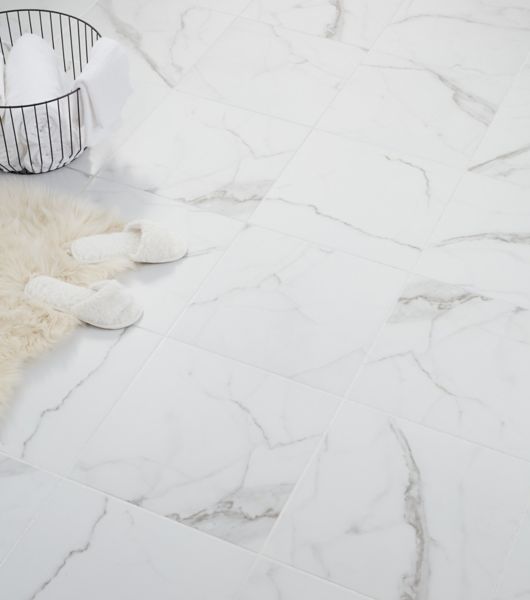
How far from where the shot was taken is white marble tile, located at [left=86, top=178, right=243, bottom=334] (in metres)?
2.07

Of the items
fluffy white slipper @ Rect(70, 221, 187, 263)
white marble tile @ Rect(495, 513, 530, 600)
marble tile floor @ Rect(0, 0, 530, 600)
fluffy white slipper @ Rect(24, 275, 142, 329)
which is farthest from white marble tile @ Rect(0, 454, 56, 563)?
white marble tile @ Rect(495, 513, 530, 600)

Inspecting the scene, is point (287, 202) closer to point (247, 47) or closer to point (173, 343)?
point (173, 343)

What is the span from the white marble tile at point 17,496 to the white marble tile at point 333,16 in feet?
5.49

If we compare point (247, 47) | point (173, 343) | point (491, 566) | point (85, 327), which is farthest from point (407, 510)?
point (247, 47)

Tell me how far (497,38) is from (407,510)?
169cm

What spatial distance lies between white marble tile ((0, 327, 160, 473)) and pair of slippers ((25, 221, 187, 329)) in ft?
0.13

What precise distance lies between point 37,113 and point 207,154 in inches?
17.7

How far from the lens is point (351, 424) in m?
1.86

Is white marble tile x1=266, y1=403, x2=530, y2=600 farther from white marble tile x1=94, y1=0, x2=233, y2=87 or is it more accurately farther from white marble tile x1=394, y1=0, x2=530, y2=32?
white marble tile x1=394, y1=0, x2=530, y2=32

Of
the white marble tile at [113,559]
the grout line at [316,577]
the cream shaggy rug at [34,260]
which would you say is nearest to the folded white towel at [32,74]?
the cream shaggy rug at [34,260]

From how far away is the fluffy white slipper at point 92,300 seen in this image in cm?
200

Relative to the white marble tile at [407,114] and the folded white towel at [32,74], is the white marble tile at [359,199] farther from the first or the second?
the folded white towel at [32,74]

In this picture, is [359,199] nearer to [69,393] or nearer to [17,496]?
[69,393]

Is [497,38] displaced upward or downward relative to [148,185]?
upward
